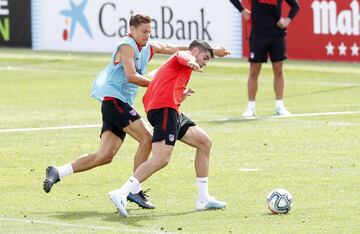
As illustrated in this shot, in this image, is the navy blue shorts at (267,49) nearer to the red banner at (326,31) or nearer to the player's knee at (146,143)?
the red banner at (326,31)

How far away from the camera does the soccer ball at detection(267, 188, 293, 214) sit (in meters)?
11.9

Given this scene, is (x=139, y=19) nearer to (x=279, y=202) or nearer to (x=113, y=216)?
(x=113, y=216)

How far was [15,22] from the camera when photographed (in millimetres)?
34969

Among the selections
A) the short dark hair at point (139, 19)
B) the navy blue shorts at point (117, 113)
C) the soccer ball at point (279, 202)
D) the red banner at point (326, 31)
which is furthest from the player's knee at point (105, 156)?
the red banner at point (326, 31)

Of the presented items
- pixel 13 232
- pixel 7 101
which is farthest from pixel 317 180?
pixel 7 101

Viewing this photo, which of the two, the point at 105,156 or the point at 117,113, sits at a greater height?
the point at 117,113

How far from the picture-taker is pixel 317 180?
1400 cm

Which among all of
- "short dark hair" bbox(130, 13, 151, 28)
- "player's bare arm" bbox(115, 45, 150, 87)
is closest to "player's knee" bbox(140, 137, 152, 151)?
"player's bare arm" bbox(115, 45, 150, 87)

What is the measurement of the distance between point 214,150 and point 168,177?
2.31 meters

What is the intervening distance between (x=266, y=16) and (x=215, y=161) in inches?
237

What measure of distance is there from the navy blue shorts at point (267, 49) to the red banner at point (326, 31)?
7.29m

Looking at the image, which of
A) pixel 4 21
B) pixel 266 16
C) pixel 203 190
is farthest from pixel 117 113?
pixel 4 21

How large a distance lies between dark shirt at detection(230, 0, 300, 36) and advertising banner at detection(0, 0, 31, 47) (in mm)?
14239

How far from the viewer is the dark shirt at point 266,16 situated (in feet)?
69.6
